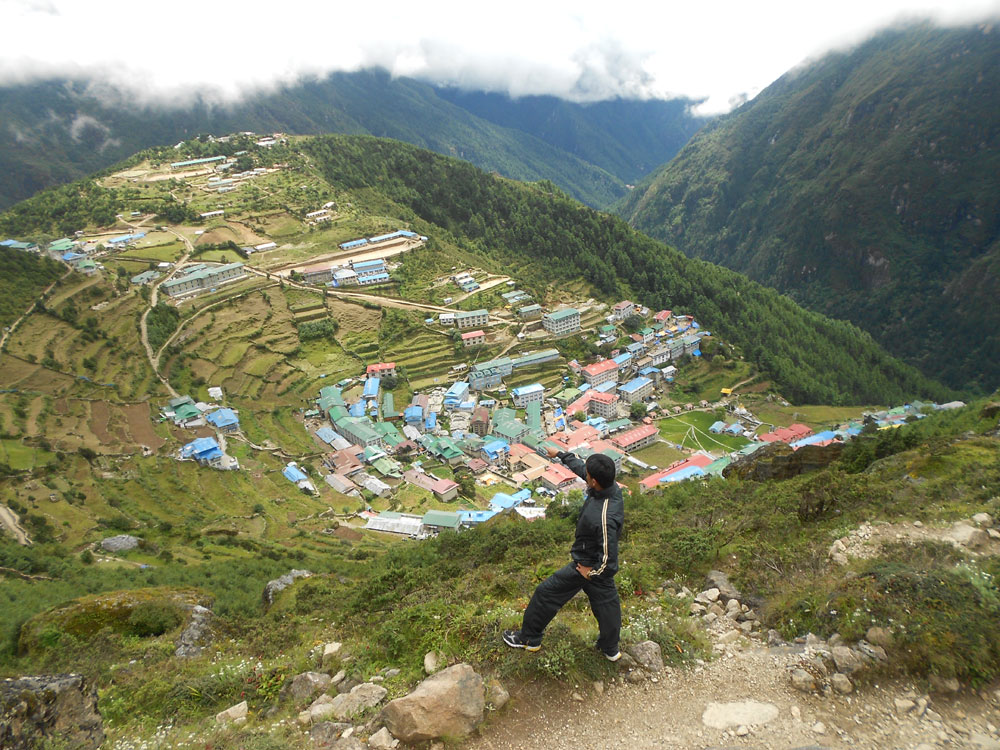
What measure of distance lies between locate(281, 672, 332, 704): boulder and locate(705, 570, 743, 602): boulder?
572 cm

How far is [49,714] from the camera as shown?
586cm

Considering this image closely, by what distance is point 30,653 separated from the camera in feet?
33.7

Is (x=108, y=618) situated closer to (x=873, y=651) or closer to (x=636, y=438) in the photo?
(x=873, y=651)

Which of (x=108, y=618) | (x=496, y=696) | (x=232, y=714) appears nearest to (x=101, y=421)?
(x=108, y=618)

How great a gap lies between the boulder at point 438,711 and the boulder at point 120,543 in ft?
65.7

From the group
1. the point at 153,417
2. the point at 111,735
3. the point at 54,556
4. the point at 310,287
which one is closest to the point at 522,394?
the point at 310,287

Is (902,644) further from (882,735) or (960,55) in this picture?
(960,55)

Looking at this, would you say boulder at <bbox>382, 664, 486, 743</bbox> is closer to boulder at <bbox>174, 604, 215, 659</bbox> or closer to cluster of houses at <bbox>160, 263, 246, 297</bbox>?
boulder at <bbox>174, 604, 215, 659</bbox>

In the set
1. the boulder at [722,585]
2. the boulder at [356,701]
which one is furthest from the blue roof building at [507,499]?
the boulder at [356,701]

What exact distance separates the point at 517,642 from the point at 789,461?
1629cm

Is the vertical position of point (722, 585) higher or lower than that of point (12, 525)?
higher

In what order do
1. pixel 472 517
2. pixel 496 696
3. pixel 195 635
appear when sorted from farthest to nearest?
1. pixel 472 517
2. pixel 195 635
3. pixel 496 696

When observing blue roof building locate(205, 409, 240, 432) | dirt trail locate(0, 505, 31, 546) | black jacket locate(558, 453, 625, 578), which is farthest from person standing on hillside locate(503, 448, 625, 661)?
blue roof building locate(205, 409, 240, 432)

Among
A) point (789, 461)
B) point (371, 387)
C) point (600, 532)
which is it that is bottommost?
point (371, 387)
